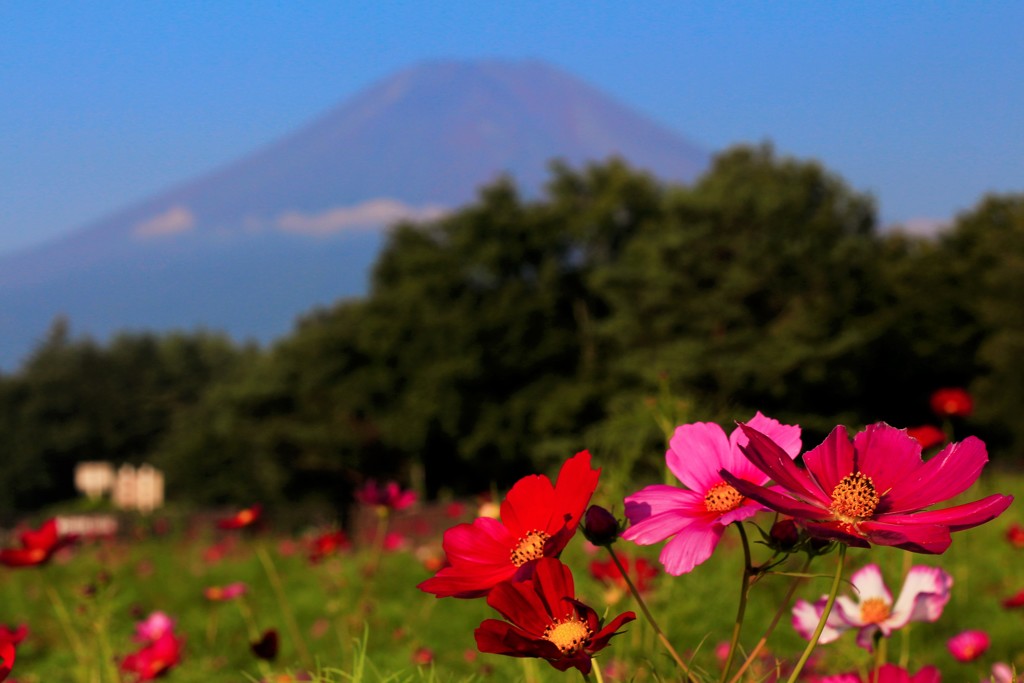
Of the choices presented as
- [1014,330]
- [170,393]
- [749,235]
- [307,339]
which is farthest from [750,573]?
[170,393]

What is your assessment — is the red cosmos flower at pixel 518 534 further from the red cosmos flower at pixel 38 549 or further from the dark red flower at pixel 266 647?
the red cosmos flower at pixel 38 549

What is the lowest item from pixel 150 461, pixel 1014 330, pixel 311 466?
pixel 150 461

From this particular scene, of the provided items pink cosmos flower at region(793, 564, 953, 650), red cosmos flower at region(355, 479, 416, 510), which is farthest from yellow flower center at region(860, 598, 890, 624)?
red cosmos flower at region(355, 479, 416, 510)

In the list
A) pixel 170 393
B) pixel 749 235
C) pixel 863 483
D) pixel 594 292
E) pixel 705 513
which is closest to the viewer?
pixel 863 483

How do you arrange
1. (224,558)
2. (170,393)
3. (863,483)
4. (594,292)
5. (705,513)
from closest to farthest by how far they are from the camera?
(863,483) < (705,513) < (224,558) < (594,292) < (170,393)

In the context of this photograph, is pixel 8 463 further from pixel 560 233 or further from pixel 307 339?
pixel 560 233

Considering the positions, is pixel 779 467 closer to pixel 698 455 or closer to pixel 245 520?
pixel 698 455

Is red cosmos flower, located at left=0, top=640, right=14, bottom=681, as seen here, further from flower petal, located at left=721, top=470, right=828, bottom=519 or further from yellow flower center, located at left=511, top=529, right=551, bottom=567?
flower petal, located at left=721, top=470, right=828, bottom=519

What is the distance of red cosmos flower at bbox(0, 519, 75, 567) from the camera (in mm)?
2492

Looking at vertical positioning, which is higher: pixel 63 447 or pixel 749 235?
pixel 749 235

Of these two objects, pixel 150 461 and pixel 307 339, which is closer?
pixel 307 339

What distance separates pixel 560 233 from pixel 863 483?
3120cm

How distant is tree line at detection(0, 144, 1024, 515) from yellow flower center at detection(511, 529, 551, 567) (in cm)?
2351

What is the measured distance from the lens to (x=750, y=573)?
1.04m
